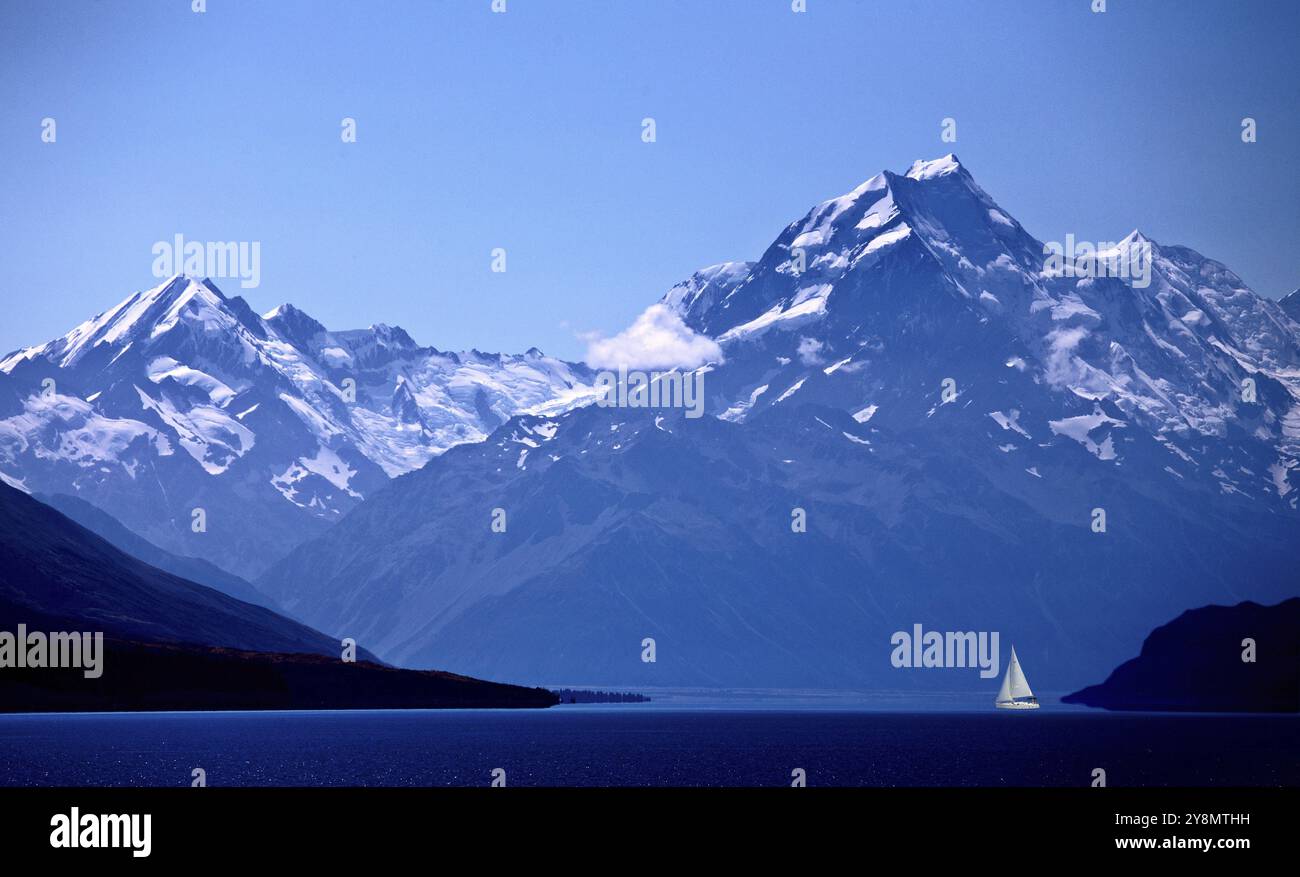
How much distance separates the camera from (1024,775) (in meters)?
194
